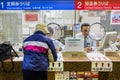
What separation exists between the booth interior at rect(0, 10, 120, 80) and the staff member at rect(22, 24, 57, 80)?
37 centimetres

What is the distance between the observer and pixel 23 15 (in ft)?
15.0

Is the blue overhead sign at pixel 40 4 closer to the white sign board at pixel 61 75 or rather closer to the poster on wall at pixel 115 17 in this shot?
the poster on wall at pixel 115 17

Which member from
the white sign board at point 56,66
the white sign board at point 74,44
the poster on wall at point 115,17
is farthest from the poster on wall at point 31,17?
the poster on wall at point 115,17

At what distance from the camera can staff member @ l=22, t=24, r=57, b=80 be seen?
10.1ft

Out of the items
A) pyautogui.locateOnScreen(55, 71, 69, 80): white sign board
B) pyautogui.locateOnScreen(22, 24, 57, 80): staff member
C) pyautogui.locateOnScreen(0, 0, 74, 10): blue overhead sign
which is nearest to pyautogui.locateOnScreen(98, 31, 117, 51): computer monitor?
pyautogui.locateOnScreen(0, 0, 74, 10): blue overhead sign

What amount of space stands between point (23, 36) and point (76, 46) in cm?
146

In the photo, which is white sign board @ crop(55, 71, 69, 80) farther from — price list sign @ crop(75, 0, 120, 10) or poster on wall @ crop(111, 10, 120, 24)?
poster on wall @ crop(111, 10, 120, 24)

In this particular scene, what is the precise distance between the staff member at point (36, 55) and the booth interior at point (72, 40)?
0.37 metres

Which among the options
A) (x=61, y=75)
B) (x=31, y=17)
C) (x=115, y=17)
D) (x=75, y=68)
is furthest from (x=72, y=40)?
(x=115, y=17)

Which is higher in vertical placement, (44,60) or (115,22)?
(115,22)

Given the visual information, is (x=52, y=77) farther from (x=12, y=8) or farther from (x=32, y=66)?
(x=12, y=8)

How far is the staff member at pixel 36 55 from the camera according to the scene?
307 centimetres

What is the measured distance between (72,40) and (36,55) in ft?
2.82

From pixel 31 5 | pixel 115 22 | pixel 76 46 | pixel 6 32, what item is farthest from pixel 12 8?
pixel 115 22
